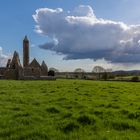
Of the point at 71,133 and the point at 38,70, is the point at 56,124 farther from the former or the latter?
the point at 38,70

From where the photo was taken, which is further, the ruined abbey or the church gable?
the church gable

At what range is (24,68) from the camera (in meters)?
123

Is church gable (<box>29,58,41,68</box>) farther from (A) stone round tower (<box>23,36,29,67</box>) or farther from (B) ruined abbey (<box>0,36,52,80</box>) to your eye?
(A) stone round tower (<box>23,36,29,67</box>)

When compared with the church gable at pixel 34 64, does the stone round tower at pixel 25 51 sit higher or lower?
higher

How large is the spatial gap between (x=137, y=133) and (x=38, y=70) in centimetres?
11316

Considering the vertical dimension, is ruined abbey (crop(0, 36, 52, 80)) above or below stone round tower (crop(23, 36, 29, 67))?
below

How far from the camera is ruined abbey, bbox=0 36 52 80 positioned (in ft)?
382

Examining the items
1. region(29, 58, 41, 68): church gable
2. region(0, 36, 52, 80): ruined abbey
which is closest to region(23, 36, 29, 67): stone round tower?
region(0, 36, 52, 80): ruined abbey

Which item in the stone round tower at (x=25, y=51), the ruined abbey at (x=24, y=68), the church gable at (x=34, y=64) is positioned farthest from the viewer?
the stone round tower at (x=25, y=51)

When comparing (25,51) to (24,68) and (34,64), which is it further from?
(24,68)

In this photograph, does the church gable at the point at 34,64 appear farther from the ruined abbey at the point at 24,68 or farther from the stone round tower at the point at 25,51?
the stone round tower at the point at 25,51

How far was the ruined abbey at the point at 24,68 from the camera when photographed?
4587 inches

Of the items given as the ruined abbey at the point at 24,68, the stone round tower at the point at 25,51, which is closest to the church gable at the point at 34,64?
the ruined abbey at the point at 24,68

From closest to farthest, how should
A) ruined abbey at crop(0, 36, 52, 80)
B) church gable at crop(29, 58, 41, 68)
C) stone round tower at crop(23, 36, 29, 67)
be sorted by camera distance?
ruined abbey at crop(0, 36, 52, 80) → church gable at crop(29, 58, 41, 68) → stone round tower at crop(23, 36, 29, 67)
